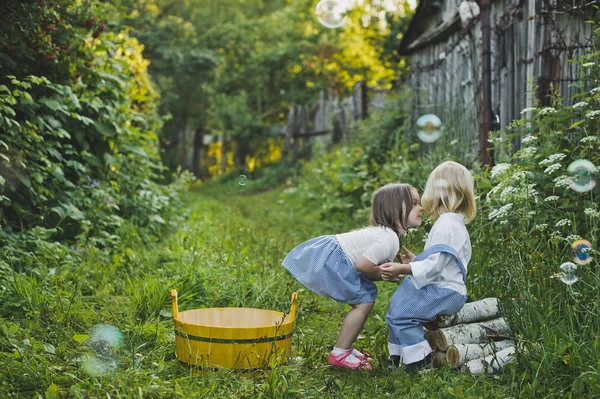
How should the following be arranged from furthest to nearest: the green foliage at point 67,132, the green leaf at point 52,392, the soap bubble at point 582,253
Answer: the green foliage at point 67,132 → the soap bubble at point 582,253 → the green leaf at point 52,392

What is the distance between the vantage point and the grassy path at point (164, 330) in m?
2.71

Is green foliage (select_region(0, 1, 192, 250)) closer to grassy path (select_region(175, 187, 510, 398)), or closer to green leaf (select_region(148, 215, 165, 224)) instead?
green leaf (select_region(148, 215, 165, 224))

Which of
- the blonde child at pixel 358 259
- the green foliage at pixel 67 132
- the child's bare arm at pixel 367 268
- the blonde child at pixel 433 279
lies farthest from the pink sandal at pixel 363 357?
the green foliage at pixel 67 132

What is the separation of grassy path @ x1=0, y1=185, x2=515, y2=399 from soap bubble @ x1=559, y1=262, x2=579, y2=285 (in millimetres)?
532

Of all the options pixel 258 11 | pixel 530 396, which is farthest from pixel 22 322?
pixel 258 11

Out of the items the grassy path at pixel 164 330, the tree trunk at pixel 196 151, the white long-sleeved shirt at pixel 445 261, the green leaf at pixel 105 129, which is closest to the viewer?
the grassy path at pixel 164 330

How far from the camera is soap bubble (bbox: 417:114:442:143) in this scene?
7.68m

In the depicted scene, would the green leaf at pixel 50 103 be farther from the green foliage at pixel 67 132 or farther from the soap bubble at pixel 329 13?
the soap bubble at pixel 329 13

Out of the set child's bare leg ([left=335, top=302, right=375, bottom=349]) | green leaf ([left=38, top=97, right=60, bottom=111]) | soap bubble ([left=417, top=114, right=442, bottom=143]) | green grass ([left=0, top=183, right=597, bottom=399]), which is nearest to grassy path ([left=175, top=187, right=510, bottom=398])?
green grass ([left=0, top=183, right=597, bottom=399])

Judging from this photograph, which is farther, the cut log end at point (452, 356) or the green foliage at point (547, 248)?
the cut log end at point (452, 356)

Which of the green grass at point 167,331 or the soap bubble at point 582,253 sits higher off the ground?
the soap bubble at point 582,253

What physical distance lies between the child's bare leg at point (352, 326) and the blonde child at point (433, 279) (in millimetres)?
144

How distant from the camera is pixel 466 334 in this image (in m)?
3.27

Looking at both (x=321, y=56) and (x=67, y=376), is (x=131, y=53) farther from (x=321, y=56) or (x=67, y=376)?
(x=321, y=56)
